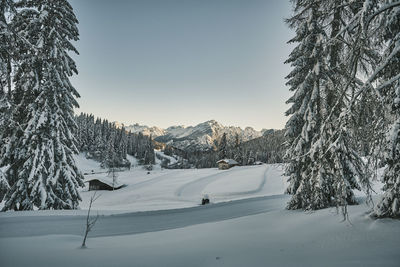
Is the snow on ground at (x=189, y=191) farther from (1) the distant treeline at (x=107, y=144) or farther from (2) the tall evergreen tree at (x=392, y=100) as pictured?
(1) the distant treeline at (x=107, y=144)

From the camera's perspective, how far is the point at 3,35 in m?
5.19

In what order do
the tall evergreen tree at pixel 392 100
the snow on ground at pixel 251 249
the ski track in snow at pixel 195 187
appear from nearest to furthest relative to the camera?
the tall evergreen tree at pixel 392 100 → the snow on ground at pixel 251 249 → the ski track in snow at pixel 195 187

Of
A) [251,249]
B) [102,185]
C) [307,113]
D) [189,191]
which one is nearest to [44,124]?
[251,249]

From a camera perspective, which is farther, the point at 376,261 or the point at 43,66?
the point at 43,66

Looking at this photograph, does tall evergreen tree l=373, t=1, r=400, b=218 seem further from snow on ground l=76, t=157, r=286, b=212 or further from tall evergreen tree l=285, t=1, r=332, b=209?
snow on ground l=76, t=157, r=286, b=212

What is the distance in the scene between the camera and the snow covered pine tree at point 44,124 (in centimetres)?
1088

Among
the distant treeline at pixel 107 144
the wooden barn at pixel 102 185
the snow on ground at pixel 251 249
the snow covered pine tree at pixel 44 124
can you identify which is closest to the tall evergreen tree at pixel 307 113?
the snow on ground at pixel 251 249

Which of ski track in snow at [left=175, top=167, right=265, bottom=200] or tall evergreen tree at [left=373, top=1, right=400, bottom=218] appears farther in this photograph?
ski track in snow at [left=175, top=167, right=265, bottom=200]

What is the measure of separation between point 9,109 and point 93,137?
3791 inches

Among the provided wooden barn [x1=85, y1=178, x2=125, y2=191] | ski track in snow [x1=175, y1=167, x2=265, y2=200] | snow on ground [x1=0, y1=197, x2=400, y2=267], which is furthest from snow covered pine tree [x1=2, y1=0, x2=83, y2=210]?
wooden barn [x1=85, y1=178, x2=125, y2=191]

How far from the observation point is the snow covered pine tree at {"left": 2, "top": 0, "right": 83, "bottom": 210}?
10.9 meters

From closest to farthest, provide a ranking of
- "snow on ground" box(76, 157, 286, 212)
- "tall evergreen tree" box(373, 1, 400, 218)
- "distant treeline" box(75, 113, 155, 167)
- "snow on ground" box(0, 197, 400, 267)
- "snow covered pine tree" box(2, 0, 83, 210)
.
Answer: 1. "tall evergreen tree" box(373, 1, 400, 218)
2. "snow on ground" box(0, 197, 400, 267)
3. "snow covered pine tree" box(2, 0, 83, 210)
4. "snow on ground" box(76, 157, 286, 212)
5. "distant treeline" box(75, 113, 155, 167)

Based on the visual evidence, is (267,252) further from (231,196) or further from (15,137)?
(231,196)

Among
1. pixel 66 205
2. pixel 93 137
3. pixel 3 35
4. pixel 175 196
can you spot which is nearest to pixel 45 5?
pixel 3 35
